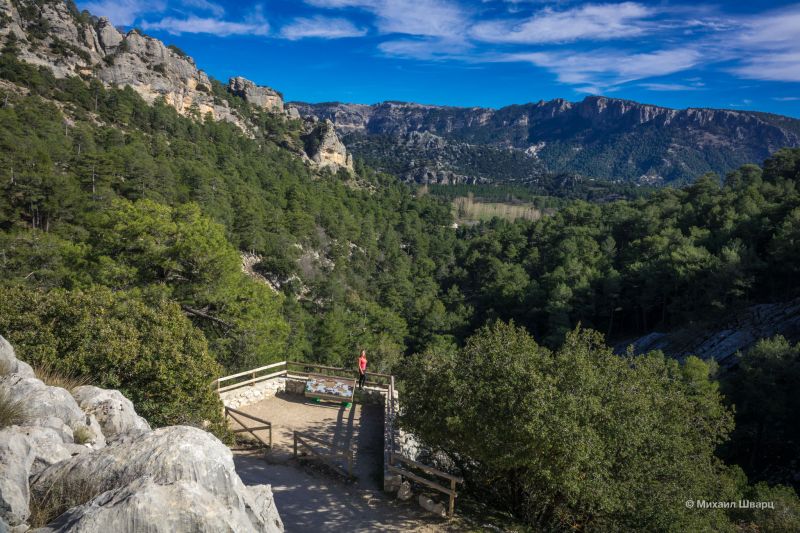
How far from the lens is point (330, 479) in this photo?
37.6 feet

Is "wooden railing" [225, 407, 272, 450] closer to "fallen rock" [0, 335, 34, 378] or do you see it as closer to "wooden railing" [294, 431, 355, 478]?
"wooden railing" [294, 431, 355, 478]

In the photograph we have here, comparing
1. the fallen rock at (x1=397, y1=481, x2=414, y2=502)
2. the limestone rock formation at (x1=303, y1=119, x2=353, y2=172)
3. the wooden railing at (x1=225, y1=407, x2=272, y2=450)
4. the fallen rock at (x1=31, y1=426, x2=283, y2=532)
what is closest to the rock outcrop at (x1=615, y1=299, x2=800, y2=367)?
the fallen rock at (x1=397, y1=481, x2=414, y2=502)

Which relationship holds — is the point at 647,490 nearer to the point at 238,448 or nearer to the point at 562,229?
the point at 238,448

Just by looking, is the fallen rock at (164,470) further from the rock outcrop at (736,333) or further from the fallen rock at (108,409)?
the rock outcrop at (736,333)

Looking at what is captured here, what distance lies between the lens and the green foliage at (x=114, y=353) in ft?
35.7

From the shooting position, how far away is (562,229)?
7294cm

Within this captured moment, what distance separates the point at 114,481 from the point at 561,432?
7110mm

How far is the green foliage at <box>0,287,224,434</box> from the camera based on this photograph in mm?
10867

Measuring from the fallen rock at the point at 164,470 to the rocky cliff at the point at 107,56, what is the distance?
72546mm

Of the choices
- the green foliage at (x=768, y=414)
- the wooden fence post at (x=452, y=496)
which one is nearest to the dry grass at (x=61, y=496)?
the wooden fence post at (x=452, y=496)

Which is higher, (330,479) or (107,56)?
(107,56)

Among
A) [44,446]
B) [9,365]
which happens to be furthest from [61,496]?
[9,365]

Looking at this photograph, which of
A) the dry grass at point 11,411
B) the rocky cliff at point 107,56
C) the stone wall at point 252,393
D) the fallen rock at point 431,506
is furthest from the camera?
the rocky cliff at point 107,56

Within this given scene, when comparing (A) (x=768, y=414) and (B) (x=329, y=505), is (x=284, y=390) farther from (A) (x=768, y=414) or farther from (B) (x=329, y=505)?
(A) (x=768, y=414)
